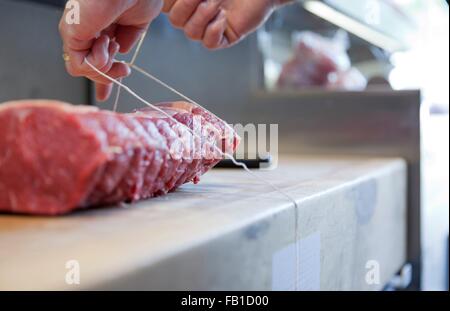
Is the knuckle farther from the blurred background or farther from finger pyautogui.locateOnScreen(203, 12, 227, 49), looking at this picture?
the blurred background

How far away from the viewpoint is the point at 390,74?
3.73 metres

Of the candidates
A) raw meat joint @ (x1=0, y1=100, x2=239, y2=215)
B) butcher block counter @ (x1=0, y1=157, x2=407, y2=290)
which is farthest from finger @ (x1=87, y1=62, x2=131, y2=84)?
raw meat joint @ (x1=0, y1=100, x2=239, y2=215)

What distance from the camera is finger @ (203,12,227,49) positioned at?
4.81 feet

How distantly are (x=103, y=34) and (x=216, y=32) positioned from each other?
0.33m

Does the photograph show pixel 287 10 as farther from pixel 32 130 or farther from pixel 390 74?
pixel 32 130

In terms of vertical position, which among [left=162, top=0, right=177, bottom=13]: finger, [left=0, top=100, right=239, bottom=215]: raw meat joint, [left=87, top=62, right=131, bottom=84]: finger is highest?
[left=162, top=0, right=177, bottom=13]: finger

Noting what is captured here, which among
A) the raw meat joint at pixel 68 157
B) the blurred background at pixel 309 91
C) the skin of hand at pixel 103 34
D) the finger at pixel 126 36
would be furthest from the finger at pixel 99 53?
the blurred background at pixel 309 91

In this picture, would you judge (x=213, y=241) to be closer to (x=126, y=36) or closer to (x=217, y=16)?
(x=126, y=36)

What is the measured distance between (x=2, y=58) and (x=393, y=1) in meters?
1.62

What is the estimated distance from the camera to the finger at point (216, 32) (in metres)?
1.46

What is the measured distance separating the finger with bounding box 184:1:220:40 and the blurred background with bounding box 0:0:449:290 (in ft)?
1.77

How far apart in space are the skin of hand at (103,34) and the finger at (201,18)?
163 millimetres

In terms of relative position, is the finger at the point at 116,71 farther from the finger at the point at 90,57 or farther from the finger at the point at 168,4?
the finger at the point at 168,4

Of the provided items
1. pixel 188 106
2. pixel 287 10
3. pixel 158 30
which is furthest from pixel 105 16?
pixel 287 10
